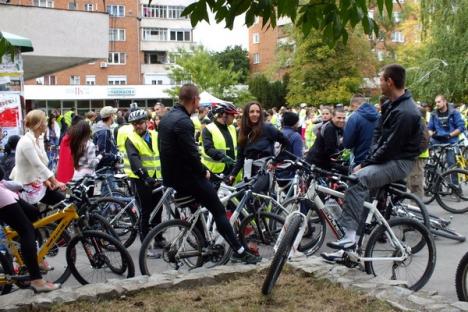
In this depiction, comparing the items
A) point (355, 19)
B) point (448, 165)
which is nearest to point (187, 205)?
point (355, 19)

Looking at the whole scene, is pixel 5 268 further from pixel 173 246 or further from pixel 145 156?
pixel 145 156

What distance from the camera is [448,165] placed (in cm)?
1172

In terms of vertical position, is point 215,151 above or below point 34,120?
below

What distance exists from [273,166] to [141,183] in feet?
5.79

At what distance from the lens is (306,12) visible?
445 cm

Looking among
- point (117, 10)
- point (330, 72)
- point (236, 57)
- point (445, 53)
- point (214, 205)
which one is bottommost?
point (214, 205)

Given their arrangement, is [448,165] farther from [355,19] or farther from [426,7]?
[426,7]

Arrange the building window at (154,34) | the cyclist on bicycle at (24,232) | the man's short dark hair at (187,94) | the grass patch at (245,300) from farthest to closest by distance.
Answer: the building window at (154,34) < the man's short dark hair at (187,94) < the cyclist on bicycle at (24,232) < the grass patch at (245,300)

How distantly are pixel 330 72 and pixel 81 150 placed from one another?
1859 inches

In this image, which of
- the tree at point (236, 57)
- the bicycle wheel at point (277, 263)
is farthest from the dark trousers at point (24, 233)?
the tree at point (236, 57)

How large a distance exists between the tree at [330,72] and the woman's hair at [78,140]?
45.6 meters

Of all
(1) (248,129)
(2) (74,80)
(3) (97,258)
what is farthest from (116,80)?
(3) (97,258)

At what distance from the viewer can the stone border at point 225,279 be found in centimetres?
468

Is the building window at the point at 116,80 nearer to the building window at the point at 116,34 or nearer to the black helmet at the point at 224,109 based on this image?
the building window at the point at 116,34
